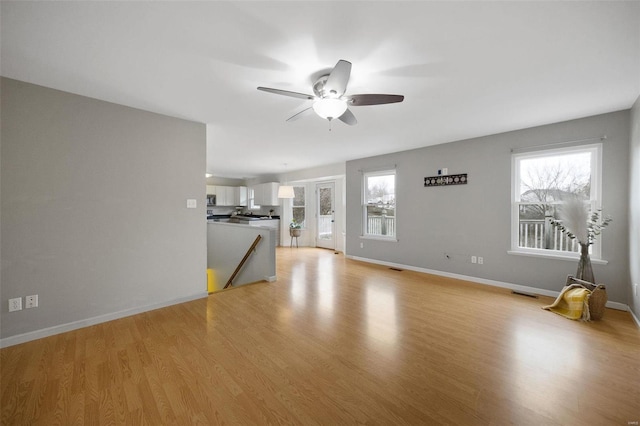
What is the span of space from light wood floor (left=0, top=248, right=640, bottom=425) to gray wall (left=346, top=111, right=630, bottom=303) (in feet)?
2.15

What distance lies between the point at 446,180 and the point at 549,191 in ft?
4.74

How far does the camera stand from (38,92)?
2422 mm

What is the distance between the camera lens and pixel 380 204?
5777 mm

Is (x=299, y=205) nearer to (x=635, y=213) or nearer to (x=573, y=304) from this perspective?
(x=573, y=304)

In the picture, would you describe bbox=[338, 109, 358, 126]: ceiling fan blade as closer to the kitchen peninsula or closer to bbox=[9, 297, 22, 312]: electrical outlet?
the kitchen peninsula

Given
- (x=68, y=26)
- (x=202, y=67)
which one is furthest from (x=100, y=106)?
(x=202, y=67)

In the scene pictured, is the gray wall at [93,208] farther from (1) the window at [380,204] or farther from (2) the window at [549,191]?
(2) the window at [549,191]

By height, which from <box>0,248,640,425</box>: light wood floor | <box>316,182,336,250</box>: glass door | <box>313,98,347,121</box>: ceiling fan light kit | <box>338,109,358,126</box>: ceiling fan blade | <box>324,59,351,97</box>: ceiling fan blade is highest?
<box>324,59,351,97</box>: ceiling fan blade

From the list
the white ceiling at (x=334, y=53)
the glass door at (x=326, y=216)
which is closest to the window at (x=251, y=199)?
the glass door at (x=326, y=216)

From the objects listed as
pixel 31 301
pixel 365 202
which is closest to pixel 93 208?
pixel 31 301

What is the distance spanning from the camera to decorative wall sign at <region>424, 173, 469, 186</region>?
4.42 m

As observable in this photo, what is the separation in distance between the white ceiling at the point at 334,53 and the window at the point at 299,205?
17.3 ft

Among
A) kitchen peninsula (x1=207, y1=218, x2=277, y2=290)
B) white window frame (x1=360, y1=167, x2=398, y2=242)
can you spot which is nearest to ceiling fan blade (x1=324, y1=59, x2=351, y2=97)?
kitchen peninsula (x1=207, y1=218, x2=277, y2=290)

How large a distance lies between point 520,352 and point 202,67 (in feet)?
12.5
